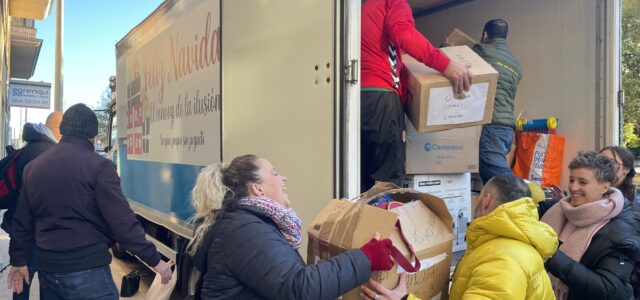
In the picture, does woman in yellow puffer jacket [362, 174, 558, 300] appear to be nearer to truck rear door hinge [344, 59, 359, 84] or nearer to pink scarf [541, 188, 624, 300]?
pink scarf [541, 188, 624, 300]

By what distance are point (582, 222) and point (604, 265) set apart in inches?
8.4

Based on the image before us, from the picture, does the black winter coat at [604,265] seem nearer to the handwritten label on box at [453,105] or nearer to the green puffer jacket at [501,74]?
the handwritten label on box at [453,105]

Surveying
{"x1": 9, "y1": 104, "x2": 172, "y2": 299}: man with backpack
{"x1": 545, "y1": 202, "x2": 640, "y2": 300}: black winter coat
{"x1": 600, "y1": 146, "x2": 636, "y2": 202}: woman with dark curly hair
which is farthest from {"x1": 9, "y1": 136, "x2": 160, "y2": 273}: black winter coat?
{"x1": 600, "y1": 146, "x2": 636, "y2": 202}: woman with dark curly hair

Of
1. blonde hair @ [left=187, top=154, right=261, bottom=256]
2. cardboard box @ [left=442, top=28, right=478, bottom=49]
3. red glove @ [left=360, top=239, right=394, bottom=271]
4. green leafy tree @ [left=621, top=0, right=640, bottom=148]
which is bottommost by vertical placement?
red glove @ [left=360, top=239, right=394, bottom=271]

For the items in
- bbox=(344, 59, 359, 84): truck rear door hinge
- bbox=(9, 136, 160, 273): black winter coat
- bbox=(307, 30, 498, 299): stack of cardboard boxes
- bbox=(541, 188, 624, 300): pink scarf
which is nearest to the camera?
bbox=(307, 30, 498, 299): stack of cardboard boxes

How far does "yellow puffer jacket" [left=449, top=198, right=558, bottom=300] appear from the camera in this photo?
169 cm

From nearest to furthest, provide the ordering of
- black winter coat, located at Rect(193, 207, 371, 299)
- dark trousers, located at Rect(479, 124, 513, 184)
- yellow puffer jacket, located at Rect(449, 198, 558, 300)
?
black winter coat, located at Rect(193, 207, 371, 299) < yellow puffer jacket, located at Rect(449, 198, 558, 300) < dark trousers, located at Rect(479, 124, 513, 184)

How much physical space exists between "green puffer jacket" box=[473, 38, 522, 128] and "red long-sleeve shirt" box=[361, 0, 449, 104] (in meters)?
0.85

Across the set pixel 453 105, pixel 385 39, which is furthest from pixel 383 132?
pixel 385 39

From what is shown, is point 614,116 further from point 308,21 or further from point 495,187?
point 308,21

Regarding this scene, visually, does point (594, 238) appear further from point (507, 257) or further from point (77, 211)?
point (77, 211)

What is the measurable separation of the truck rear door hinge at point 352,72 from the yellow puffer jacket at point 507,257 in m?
0.88

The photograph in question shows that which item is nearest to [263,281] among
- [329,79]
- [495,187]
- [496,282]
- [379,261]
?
[379,261]

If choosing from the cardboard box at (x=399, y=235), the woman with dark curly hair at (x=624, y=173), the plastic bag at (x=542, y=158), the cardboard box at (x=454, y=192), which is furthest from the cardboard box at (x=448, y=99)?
the plastic bag at (x=542, y=158)
